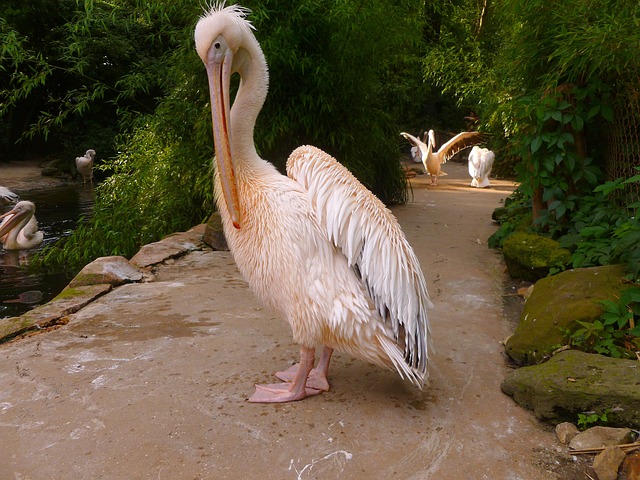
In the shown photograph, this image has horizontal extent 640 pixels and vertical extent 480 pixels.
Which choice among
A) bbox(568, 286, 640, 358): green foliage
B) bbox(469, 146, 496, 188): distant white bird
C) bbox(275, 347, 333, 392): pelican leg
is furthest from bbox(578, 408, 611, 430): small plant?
bbox(469, 146, 496, 188): distant white bird

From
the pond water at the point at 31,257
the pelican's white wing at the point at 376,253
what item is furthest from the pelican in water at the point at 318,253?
the pond water at the point at 31,257

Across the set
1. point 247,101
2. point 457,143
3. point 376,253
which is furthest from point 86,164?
point 376,253

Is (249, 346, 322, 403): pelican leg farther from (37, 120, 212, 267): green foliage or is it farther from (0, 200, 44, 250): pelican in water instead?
(0, 200, 44, 250): pelican in water

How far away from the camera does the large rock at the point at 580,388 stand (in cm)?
188

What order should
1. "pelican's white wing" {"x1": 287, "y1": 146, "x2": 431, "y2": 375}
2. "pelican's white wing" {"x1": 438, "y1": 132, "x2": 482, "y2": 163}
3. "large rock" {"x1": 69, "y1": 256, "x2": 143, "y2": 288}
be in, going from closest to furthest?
"pelican's white wing" {"x1": 287, "y1": 146, "x2": 431, "y2": 375}
"large rock" {"x1": 69, "y1": 256, "x2": 143, "y2": 288}
"pelican's white wing" {"x1": 438, "y1": 132, "x2": 482, "y2": 163}

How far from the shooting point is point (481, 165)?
8.49m

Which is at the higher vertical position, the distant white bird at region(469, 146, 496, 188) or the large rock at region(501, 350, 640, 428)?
the distant white bird at region(469, 146, 496, 188)

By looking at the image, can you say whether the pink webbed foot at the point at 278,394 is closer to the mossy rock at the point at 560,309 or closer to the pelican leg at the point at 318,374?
the pelican leg at the point at 318,374

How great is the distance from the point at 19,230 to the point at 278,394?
562 cm

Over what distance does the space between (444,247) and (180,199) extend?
271 centimetres

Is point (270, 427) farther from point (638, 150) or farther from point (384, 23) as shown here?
point (384, 23)

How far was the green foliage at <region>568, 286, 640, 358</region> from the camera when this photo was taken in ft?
7.42

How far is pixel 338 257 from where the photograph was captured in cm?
206

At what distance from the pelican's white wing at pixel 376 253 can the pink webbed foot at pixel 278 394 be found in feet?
1.43
